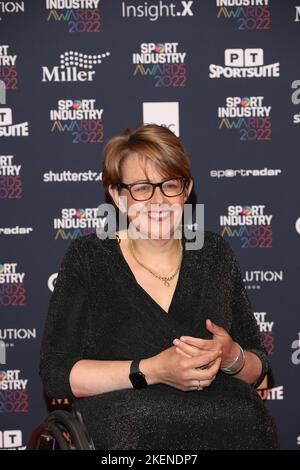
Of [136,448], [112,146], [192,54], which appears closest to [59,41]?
[192,54]

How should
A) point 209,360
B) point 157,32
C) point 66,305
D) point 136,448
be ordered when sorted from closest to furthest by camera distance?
1. point 136,448
2. point 209,360
3. point 66,305
4. point 157,32

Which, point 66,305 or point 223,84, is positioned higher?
point 223,84

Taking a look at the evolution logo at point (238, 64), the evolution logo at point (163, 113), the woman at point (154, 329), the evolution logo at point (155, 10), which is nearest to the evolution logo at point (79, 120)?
the evolution logo at point (163, 113)

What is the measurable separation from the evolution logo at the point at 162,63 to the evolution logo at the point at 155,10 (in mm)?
151

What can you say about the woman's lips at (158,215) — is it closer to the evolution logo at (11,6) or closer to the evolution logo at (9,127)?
the evolution logo at (9,127)

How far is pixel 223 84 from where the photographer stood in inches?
124

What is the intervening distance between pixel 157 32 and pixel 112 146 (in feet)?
4.21

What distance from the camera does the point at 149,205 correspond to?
209 centimetres

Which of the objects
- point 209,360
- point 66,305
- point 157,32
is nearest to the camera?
point 209,360

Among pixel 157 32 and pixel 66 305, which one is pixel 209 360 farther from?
pixel 157 32

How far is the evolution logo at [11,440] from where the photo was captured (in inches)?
128

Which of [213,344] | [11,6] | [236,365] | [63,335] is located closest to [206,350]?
[213,344]

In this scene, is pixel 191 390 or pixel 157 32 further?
pixel 157 32

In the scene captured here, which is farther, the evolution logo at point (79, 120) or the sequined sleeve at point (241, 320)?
the evolution logo at point (79, 120)
